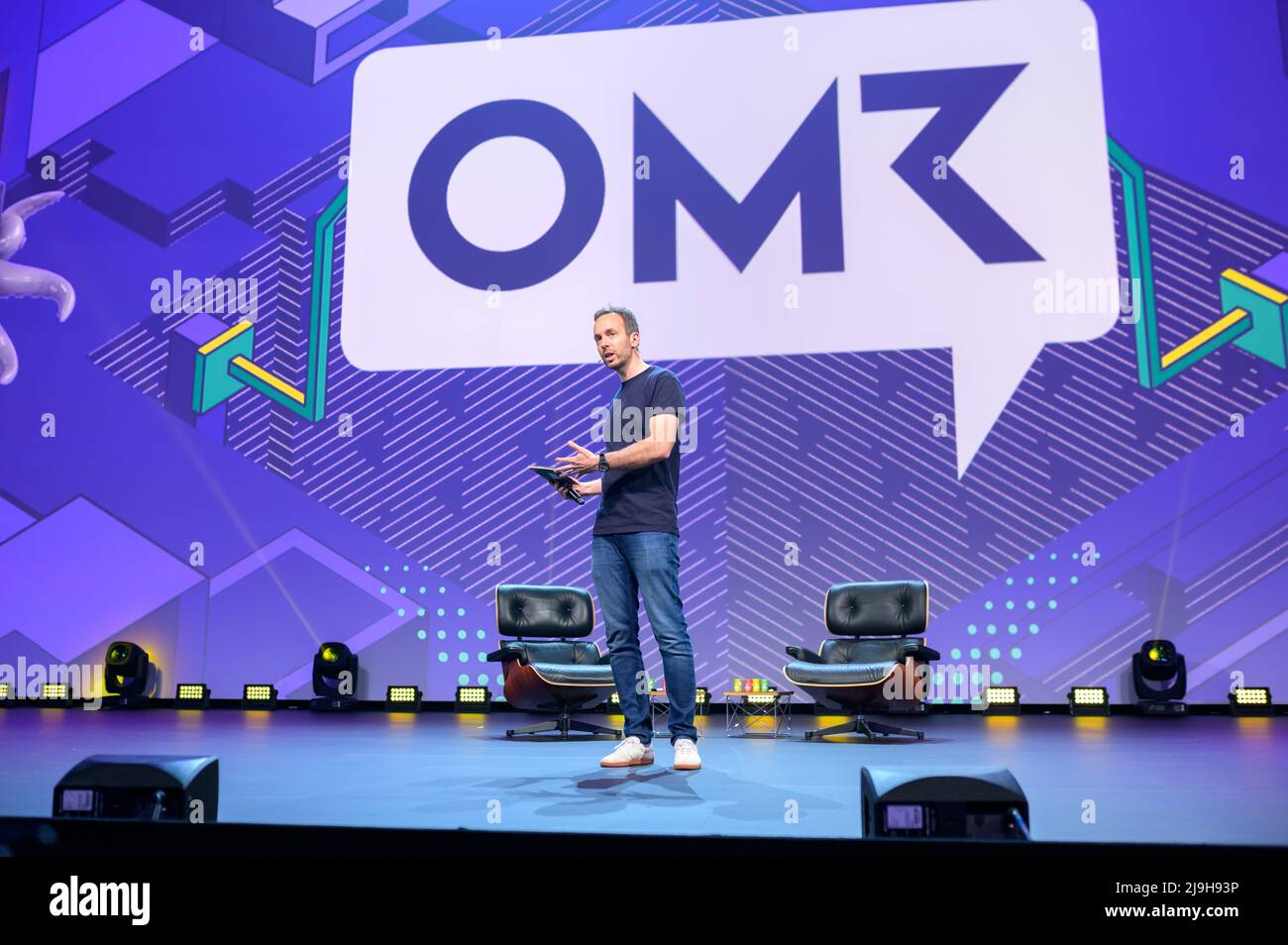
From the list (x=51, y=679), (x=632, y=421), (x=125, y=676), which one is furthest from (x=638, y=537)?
(x=51, y=679)

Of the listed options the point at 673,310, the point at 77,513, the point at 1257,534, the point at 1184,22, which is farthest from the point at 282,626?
the point at 1184,22

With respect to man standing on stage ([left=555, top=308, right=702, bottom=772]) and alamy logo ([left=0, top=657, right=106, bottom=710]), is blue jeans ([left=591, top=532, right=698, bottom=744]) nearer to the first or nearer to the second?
man standing on stage ([left=555, top=308, right=702, bottom=772])

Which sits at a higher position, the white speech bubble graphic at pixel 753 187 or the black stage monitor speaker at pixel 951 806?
the white speech bubble graphic at pixel 753 187

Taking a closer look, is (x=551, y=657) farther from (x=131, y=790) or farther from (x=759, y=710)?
(x=131, y=790)

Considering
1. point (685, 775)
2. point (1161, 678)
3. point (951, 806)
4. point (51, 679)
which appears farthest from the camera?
point (51, 679)

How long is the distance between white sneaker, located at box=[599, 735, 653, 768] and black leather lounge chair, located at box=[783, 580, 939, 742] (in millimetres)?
1696

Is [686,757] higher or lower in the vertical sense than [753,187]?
lower

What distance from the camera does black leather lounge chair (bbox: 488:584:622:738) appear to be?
479cm

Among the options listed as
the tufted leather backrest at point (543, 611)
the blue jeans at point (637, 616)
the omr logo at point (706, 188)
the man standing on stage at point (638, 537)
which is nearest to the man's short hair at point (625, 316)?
the man standing on stage at point (638, 537)

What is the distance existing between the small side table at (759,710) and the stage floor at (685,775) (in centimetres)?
18

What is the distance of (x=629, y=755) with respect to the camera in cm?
304
